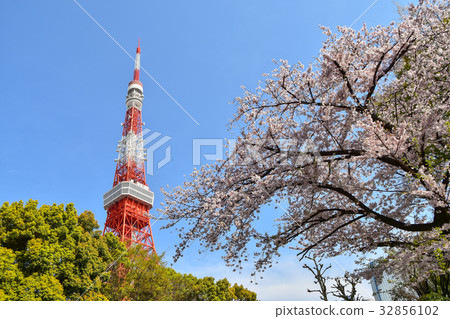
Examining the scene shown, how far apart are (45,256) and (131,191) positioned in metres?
29.2

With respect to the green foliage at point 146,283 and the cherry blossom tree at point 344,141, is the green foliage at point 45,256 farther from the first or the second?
the cherry blossom tree at point 344,141

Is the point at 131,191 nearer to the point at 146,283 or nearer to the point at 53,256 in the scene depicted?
the point at 146,283

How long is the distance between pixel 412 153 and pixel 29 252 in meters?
12.8

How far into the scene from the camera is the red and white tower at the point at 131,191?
123 ft

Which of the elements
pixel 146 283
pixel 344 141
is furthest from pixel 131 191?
pixel 344 141

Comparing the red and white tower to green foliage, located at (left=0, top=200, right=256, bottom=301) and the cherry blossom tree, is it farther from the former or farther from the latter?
the cherry blossom tree

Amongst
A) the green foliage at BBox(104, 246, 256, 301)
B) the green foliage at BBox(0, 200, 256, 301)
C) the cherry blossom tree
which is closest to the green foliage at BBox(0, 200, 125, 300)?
the green foliage at BBox(0, 200, 256, 301)

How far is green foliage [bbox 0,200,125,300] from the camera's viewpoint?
10.7 metres

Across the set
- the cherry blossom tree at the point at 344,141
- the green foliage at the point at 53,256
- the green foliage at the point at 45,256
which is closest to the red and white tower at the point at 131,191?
the green foliage at the point at 53,256

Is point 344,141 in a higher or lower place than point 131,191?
lower

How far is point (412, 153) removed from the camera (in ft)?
19.6

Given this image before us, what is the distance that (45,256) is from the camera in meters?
11.6

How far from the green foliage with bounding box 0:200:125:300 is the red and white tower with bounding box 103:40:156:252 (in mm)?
20931

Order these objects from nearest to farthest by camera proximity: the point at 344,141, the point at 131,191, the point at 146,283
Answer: the point at 344,141, the point at 146,283, the point at 131,191
